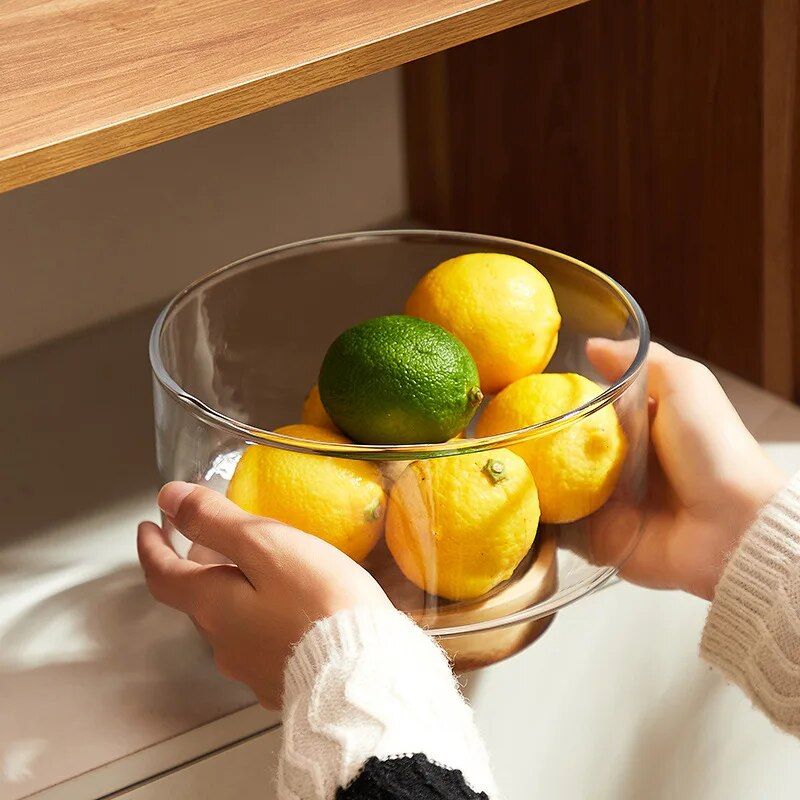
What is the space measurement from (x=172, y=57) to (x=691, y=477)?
380 mm

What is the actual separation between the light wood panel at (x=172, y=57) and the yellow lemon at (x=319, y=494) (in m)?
0.17

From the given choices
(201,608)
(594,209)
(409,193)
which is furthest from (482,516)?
(409,193)

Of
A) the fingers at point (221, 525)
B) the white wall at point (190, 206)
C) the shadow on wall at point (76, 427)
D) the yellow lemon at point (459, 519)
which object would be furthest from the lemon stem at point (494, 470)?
the white wall at point (190, 206)

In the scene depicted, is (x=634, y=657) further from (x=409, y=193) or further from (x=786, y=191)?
(x=409, y=193)

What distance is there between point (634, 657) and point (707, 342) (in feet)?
1.13

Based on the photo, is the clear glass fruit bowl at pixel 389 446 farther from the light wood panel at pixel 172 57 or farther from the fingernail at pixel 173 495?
the light wood panel at pixel 172 57

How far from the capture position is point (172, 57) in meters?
0.60

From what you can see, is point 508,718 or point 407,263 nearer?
point 508,718

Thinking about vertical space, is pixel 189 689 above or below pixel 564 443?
below

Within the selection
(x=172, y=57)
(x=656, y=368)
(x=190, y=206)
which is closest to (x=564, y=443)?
(x=656, y=368)

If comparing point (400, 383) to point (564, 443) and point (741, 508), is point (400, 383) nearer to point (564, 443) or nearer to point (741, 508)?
point (564, 443)

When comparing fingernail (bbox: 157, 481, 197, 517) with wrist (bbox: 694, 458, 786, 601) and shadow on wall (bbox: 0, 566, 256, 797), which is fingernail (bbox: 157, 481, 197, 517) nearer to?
shadow on wall (bbox: 0, 566, 256, 797)

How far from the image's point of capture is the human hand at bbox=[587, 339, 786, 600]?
714 millimetres

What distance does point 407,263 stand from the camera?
845mm
